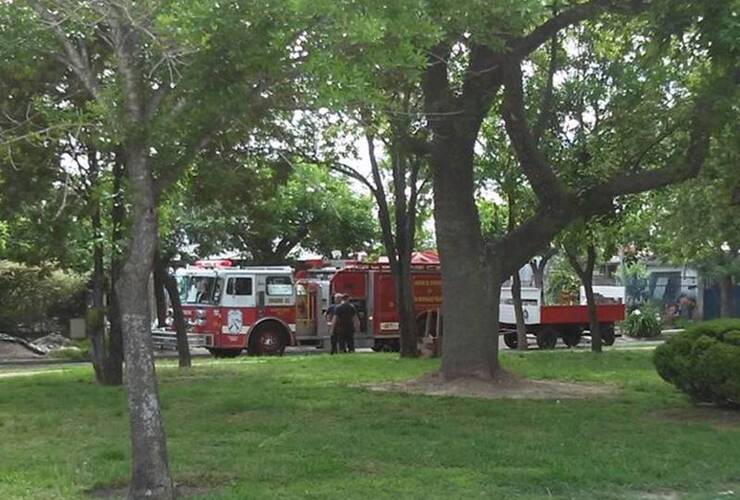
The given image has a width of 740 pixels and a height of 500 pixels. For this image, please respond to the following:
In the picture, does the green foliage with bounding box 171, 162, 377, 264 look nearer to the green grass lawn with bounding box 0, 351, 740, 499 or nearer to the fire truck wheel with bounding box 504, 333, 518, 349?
the fire truck wheel with bounding box 504, 333, 518, 349

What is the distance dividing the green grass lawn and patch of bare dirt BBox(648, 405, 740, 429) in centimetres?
19

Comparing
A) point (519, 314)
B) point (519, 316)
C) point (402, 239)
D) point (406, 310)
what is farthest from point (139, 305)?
point (519, 316)

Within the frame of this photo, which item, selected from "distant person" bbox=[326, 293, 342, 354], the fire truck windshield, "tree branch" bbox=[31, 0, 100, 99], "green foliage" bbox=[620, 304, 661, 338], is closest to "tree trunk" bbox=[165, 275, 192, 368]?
the fire truck windshield

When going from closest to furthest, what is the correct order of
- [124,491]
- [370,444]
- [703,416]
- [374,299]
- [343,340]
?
1. [124,491]
2. [370,444]
3. [703,416]
4. [343,340]
5. [374,299]

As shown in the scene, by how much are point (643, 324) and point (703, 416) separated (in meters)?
30.2

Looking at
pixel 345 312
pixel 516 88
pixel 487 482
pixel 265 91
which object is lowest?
pixel 487 482

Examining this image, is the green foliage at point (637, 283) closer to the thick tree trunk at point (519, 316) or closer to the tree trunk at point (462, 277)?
the thick tree trunk at point (519, 316)

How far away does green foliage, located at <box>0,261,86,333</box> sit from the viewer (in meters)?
33.3

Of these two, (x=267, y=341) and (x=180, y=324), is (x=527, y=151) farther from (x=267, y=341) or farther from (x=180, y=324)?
(x=267, y=341)

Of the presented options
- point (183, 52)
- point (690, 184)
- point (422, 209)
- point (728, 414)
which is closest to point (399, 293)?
point (422, 209)

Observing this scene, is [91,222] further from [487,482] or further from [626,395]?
[487,482]

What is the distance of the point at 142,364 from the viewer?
24.0 ft

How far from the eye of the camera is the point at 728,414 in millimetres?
11828

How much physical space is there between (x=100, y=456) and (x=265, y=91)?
3.81 m
